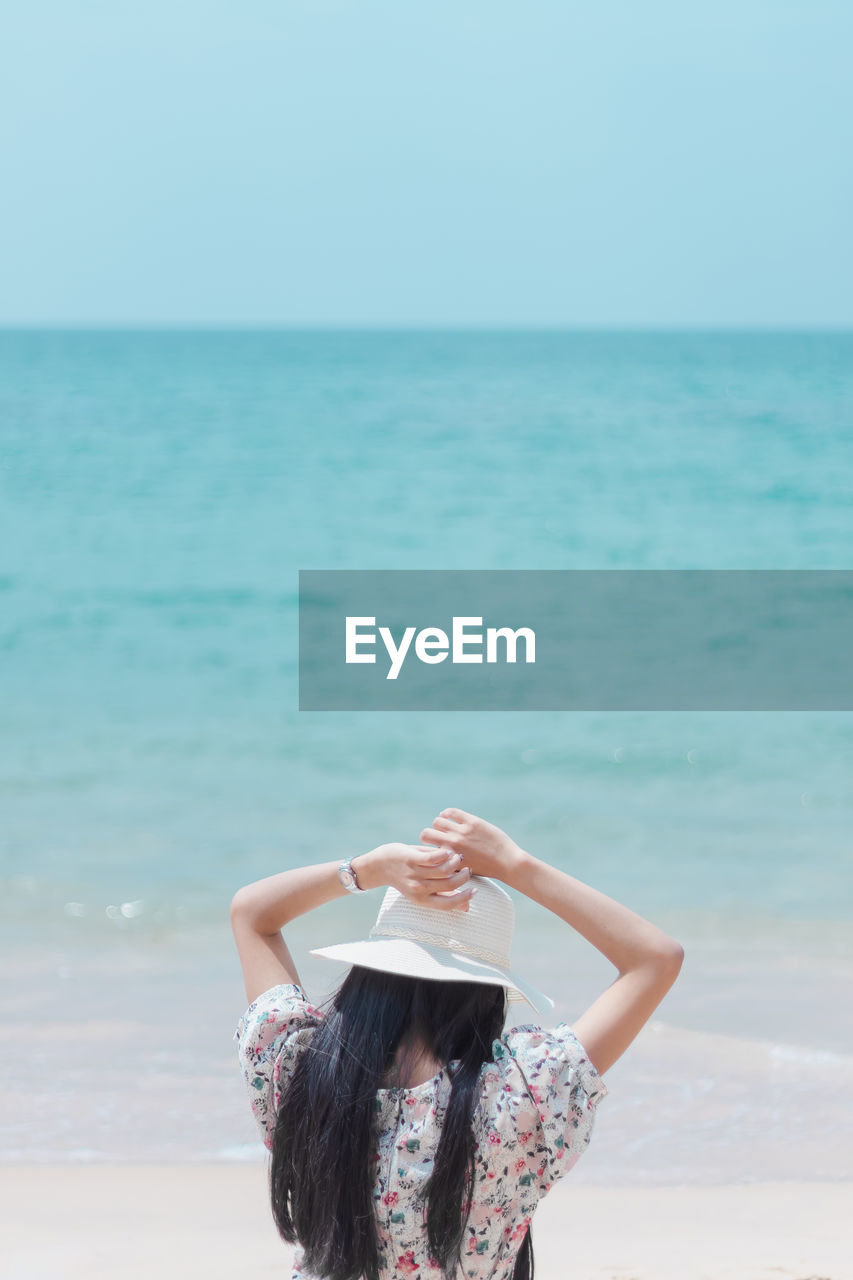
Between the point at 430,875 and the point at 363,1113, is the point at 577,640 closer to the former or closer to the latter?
the point at 430,875

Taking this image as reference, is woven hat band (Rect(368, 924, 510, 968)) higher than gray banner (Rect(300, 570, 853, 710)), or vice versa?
gray banner (Rect(300, 570, 853, 710))

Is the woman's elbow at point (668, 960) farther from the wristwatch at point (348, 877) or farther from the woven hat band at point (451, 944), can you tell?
the wristwatch at point (348, 877)

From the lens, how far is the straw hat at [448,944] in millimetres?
1736

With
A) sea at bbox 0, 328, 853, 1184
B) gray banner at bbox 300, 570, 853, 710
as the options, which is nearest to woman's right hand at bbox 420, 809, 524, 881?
sea at bbox 0, 328, 853, 1184

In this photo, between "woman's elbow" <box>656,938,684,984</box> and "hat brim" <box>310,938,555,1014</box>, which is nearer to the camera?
"hat brim" <box>310,938,555,1014</box>

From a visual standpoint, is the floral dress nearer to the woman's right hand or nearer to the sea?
the woman's right hand

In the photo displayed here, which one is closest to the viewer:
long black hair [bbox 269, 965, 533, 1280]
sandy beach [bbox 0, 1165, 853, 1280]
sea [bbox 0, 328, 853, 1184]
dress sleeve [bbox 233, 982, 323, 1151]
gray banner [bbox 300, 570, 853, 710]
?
long black hair [bbox 269, 965, 533, 1280]

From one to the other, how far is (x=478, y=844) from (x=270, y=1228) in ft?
8.11

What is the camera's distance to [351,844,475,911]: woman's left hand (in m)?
1.82

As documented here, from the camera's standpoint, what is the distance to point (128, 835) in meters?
7.33

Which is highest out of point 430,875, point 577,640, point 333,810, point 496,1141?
point 577,640

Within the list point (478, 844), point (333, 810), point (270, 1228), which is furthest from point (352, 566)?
point (478, 844)

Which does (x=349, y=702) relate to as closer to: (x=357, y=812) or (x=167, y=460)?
(x=357, y=812)

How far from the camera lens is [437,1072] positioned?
5.62 ft
